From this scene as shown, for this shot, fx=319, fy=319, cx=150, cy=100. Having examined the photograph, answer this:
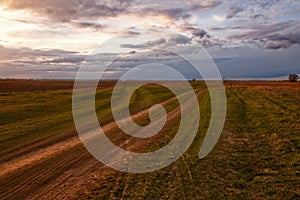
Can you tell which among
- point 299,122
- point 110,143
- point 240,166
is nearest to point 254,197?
point 240,166

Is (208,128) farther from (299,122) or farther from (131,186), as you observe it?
(131,186)

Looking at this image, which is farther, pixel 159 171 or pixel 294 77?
pixel 294 77

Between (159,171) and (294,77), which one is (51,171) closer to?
(159,171)

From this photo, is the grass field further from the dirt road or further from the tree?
the tree

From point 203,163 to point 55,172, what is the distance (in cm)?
496

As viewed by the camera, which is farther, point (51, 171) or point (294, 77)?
point (294, 77)

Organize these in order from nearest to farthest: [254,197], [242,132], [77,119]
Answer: [254,197], [242,132], [77,119]

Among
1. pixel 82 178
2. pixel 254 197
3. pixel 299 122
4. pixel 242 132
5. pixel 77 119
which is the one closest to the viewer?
pixel 254 197

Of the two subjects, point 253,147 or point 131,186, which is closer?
point 131,186

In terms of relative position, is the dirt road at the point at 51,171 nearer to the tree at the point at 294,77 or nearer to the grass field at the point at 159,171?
the grass field at the point at 159,171

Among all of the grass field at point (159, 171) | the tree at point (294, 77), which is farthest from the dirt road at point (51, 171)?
the tree at point (294, 77)

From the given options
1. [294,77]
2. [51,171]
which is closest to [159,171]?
[51,171]

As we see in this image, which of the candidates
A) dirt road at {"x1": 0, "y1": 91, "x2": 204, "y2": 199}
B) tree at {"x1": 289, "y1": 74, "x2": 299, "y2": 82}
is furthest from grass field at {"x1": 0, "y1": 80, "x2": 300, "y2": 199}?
tree at {"x1": 289, "y1": 74, "x2": 299, "y2": 82}

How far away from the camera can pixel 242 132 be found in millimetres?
16672
